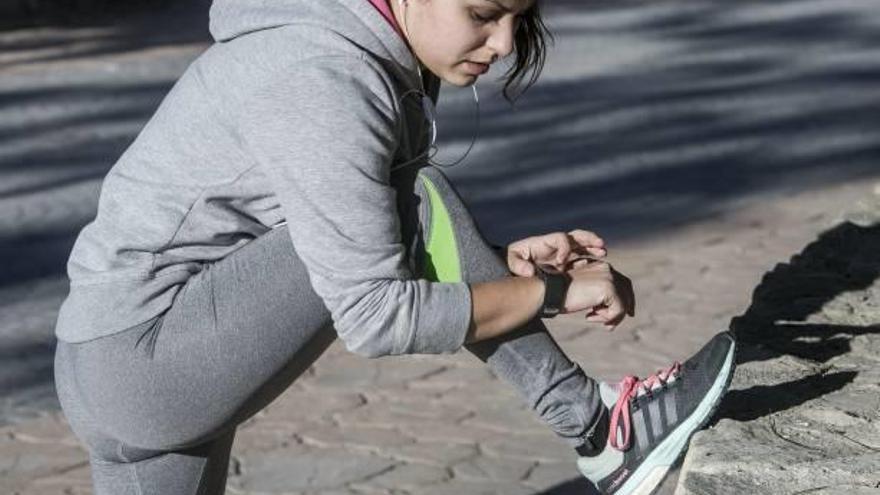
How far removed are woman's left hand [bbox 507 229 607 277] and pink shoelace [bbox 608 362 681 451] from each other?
24 cm

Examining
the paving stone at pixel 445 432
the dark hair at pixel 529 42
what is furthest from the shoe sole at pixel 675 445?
the paving stone at pixel 445 432

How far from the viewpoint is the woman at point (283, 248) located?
2.91 metres

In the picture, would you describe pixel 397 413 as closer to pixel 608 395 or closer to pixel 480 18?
pixel 608 395

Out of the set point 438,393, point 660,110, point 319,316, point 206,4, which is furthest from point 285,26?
point 206,4

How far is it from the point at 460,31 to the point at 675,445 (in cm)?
86

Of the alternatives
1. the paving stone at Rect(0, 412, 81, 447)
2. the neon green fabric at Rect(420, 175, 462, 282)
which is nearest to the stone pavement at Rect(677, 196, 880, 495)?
the neon green fabric at Rect(420, 175, 462, 282)

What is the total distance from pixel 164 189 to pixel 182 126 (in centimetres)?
10

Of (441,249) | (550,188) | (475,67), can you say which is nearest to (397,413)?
(441,249)

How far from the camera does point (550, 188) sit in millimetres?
7613

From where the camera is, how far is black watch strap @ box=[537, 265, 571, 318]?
10.3ft

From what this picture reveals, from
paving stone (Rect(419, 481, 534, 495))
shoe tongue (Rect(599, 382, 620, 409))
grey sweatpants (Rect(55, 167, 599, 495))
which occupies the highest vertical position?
grey sweatpants (Rect(55, 167, 599, 495))

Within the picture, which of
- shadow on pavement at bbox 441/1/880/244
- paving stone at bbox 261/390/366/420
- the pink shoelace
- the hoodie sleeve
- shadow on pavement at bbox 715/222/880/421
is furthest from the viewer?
shadow on pavement at bbox 441/1/880/244

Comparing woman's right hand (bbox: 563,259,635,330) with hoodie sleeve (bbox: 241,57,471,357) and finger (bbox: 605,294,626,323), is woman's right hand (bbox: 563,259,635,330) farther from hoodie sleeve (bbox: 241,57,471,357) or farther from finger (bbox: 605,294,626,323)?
hoodie sleeve (bbox: 241,57,471,357)

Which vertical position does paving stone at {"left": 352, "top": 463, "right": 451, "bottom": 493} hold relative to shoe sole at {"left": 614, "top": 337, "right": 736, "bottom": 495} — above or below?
below
